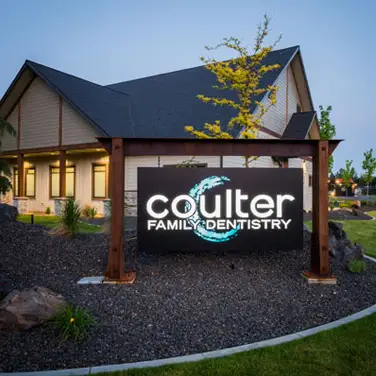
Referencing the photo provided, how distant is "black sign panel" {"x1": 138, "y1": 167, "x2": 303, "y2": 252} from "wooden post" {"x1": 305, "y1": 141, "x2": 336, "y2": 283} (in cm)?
36

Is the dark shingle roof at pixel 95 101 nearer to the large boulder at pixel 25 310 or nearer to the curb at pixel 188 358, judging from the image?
the large boulder at pixel 25 310

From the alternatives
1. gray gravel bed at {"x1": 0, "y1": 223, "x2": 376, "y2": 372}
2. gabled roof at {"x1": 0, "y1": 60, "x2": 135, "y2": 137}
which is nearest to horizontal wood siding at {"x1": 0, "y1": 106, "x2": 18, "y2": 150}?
gabled roof at {"x1": 0, "y1": 60, "x2": 135, "y2": 137}

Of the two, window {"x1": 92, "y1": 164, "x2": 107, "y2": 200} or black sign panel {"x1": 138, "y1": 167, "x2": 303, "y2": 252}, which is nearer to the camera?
black sign panel {"x1": 138, "y1": 167, "x2": 303, "y2": 252}

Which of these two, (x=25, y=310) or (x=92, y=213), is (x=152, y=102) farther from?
(x=25, y=310)

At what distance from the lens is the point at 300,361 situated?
329cm

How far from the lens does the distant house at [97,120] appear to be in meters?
15.6

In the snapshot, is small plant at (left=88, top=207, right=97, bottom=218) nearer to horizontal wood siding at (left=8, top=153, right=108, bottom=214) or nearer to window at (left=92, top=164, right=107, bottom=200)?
horizontal wood siding at (left=8, top=153, right=108, bottom=214)

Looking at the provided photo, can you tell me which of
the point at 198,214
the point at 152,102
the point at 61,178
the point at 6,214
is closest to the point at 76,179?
the point at 61,178

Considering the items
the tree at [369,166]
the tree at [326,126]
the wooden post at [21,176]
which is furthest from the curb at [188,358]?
the tree at [369,166]

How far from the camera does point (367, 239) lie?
11.2 metres

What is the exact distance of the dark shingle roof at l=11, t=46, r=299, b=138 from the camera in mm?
15164

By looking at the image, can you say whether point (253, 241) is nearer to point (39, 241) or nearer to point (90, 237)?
point (90, 237)

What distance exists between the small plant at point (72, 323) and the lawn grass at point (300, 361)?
2.96ft

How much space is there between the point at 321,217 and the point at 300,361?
330 cm
